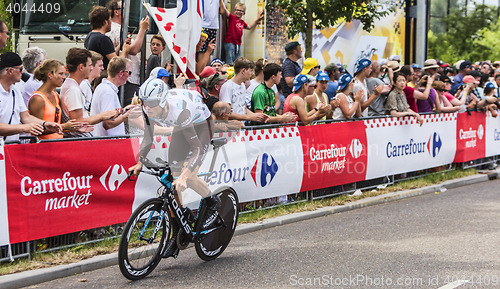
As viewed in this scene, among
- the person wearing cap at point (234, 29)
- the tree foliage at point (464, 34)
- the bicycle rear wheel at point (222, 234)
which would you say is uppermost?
the tree foliage at point (464, 34)

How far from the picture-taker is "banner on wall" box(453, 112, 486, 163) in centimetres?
1247

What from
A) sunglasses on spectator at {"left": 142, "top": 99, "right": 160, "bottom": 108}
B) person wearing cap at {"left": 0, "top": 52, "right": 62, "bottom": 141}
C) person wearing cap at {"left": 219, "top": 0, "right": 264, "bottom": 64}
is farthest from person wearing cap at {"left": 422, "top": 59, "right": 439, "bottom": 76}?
person wearing cap at {"left": 0, "top": 52, "right": 62, "bottom": 141}

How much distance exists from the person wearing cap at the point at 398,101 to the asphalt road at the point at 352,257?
2591mm

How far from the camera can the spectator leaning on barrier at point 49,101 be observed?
5988mm

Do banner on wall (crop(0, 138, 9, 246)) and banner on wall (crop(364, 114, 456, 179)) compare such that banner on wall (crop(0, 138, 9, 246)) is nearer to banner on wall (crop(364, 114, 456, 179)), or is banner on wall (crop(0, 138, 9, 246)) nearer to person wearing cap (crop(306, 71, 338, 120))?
person wearing cap (crop(306, 71, 338, 120))

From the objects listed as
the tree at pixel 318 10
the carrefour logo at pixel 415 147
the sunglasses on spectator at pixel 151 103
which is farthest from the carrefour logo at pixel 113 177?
the tree at pixel 318 10

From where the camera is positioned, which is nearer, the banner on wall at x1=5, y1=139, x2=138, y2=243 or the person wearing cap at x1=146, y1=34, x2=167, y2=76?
A: the banner on wall at x1=5, y1=139, x2=138, y2=243

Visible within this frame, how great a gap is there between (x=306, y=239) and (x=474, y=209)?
350cm

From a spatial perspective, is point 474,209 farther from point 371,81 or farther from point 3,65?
point 3,65

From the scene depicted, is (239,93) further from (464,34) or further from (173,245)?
(464,34)

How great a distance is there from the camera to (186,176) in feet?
16.7

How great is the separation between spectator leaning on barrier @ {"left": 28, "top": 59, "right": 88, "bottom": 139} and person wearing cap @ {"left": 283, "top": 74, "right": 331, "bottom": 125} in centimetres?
362

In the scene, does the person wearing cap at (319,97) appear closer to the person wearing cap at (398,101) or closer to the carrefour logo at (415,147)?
the person wearing cap at (398,101)

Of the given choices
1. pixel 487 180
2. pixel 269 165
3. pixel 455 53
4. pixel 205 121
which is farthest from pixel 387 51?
pixel 455 53
